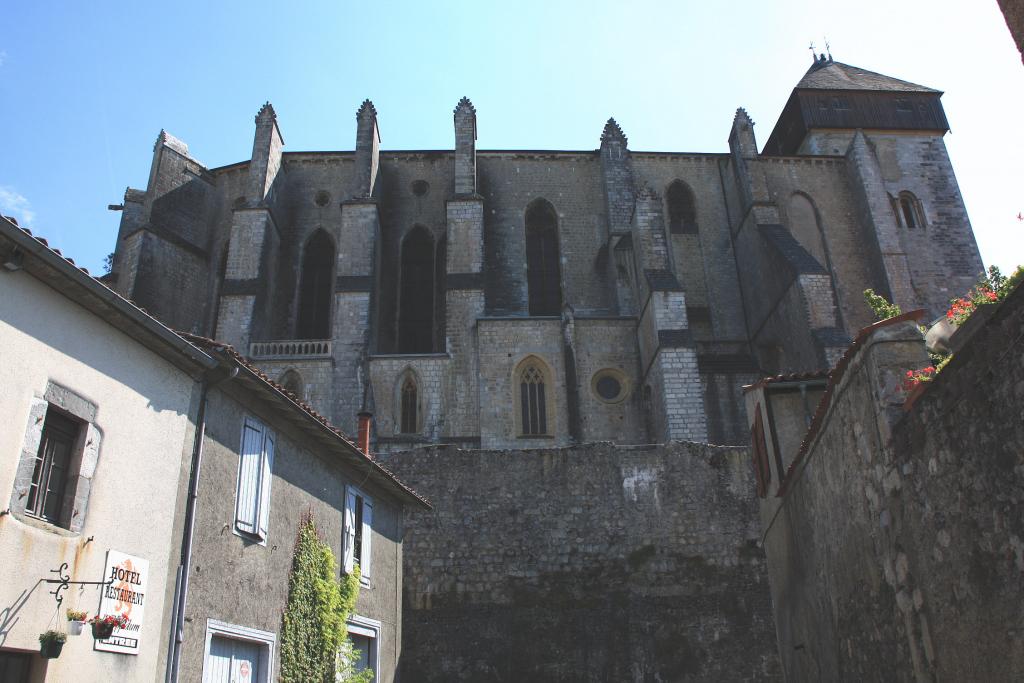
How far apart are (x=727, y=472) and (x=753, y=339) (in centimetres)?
1258

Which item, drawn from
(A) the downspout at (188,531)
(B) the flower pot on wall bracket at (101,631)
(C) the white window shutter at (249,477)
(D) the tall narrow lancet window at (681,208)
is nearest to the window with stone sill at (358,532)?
(C) the white window shutter at (249,477)

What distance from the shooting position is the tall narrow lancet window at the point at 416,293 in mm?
26984

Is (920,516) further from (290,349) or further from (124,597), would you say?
(290,349)

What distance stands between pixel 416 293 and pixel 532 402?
261 inches

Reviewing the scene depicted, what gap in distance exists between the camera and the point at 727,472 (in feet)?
51.6

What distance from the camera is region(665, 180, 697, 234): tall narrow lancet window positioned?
29656 millimetres

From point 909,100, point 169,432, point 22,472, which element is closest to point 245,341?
point 169,432

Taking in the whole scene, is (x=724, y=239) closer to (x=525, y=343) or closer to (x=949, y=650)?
(x=525, y=343)

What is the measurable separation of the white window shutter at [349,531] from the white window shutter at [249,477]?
2.54 meters

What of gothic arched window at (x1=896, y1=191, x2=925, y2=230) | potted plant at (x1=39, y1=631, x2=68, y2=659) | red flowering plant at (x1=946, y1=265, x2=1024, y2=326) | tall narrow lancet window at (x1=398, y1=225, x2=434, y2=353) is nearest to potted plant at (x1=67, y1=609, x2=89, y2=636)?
potted plant at (x1=39, y1=631, x2=68, y2=659)

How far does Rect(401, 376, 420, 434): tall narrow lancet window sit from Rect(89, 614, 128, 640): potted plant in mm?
17140

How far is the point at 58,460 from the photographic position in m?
6.29

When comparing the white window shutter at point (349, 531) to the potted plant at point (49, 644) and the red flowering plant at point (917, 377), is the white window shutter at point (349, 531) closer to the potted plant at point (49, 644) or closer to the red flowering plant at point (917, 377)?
the potted plant at point (49, 644)

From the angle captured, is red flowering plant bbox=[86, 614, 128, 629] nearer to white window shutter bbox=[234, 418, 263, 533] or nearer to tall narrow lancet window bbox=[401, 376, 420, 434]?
white window shutter bbox=[234, 418, 263, 533]
